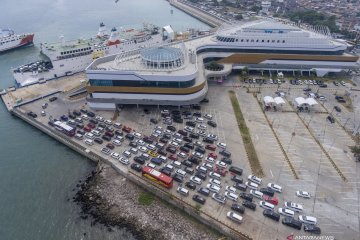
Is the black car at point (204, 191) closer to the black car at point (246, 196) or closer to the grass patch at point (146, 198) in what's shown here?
the black car at point (246, 196)

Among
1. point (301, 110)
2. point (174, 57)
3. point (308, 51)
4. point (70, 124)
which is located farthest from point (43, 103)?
point (308, 51)

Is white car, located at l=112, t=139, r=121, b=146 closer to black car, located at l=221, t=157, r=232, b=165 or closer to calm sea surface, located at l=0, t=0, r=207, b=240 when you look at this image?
calm sea surface, located at l=0, t=0, r=207, b=240

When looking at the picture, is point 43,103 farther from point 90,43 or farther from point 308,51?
point 308,51

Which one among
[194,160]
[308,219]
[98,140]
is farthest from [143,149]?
[308,219]

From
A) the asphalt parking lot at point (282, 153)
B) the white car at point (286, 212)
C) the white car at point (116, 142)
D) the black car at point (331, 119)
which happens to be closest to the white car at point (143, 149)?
the asphalt parking lot at point (282, 153)

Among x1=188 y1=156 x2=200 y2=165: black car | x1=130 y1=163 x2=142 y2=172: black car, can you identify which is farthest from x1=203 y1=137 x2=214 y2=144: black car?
x1=130 y1=163 x2=142 y2=172: black car

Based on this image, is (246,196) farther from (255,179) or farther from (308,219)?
(308,219)

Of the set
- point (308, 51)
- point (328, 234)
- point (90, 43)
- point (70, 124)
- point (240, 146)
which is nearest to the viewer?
point (328, 234)
